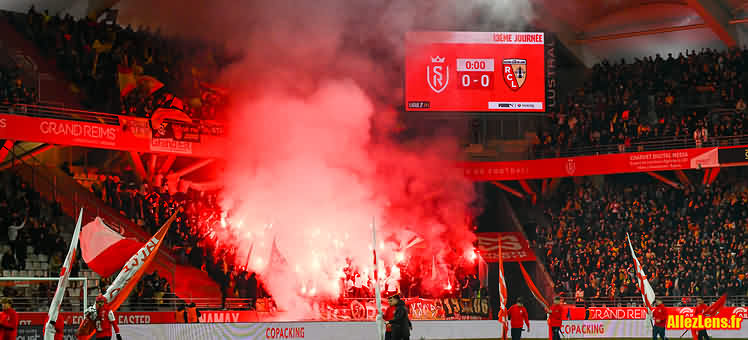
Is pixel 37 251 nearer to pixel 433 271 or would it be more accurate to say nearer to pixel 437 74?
pixel 433 271

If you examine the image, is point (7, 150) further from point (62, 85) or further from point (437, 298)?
point (437, 298)

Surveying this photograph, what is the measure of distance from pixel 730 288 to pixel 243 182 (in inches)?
607

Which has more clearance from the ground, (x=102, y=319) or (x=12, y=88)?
(x=12, y=88)

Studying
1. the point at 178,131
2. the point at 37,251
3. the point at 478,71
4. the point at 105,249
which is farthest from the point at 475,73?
the point at 105,249

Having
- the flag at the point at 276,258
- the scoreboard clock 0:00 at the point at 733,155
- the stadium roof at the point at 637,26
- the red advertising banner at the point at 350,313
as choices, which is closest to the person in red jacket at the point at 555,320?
the red advertising banner at the point at 350,313

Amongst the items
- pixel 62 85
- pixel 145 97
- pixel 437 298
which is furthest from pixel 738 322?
pixel 62 85

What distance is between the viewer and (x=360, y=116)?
1248 inches

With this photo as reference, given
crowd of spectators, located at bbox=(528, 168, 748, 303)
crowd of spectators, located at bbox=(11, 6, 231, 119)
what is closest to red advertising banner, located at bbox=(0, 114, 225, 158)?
crowd of spectators, located at bbox=(11, 6, 231, 119)

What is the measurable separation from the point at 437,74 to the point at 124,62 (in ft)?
31.8

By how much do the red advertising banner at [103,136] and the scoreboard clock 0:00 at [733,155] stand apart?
53.4ft

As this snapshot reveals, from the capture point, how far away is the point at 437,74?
99.3 feet

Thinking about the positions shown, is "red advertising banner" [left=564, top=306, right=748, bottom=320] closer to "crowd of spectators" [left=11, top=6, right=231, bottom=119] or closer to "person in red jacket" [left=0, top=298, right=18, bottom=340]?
"crowd of spectators" [left=11, top=6, right=231, bottom=119]

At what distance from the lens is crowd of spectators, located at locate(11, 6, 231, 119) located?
29.0 m

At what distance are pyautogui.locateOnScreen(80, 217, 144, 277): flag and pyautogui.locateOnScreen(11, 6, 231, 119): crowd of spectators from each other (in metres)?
9.33
